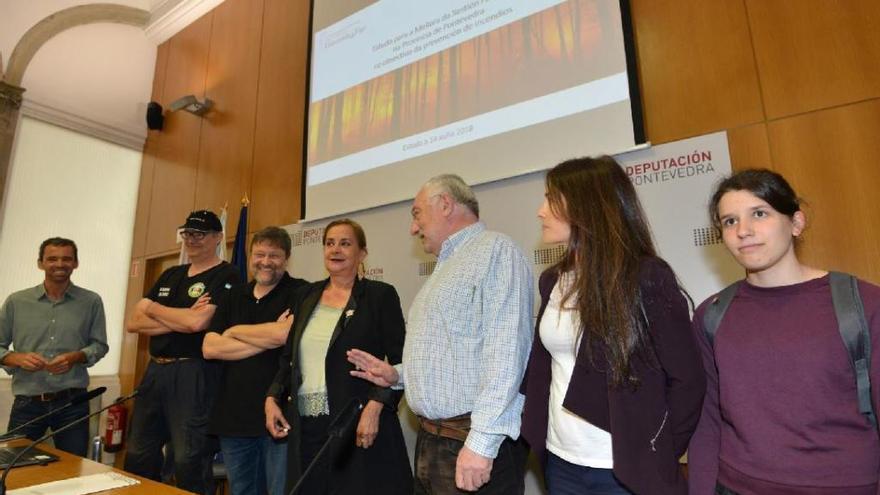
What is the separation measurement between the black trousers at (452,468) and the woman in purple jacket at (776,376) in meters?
0.42

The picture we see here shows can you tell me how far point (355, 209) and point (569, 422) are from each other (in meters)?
2.23

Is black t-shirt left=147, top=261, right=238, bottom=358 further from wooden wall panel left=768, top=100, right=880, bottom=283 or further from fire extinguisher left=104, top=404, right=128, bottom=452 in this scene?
fire extinguisher left=104, top=404, right=128, bottom=452

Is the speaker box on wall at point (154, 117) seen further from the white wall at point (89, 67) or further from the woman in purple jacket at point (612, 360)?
the woman in purple jacket at point (612, 360)

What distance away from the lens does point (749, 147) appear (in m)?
1.96

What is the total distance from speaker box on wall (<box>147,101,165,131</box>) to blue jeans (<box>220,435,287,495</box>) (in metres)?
4.06

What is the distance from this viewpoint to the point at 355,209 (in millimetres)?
3104

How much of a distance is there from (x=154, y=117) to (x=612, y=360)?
5.26 meters

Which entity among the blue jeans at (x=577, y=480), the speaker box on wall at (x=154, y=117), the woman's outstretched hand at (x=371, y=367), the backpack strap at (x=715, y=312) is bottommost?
the blue jeans at (x=577, y=480)

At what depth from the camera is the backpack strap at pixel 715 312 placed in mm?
1164

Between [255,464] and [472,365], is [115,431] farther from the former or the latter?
[472,365]

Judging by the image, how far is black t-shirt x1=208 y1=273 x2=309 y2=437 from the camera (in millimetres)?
1970

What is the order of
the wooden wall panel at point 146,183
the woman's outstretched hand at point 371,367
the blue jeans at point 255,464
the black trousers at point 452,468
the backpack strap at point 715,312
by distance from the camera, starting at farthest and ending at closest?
the wooden wall panel at point 146,183, the blue jeans at point 255,464, the woman's outstretched hand at point 371,367, the black trousers at point 452,468, the backpack strap at point 715,312

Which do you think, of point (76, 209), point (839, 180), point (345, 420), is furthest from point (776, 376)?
point (76, 209)

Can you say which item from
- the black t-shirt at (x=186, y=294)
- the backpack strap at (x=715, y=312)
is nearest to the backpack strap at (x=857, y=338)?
the backpack strap at (x=715, y=312)
